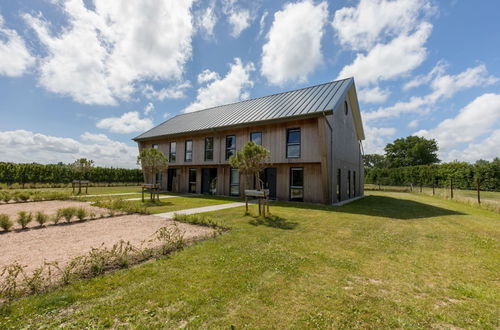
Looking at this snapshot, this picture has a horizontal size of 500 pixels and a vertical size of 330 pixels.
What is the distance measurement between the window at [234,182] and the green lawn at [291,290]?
10.6m

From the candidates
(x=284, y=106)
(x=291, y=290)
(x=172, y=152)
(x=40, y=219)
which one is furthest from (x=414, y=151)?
(x=40, y=219)

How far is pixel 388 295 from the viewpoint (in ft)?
10.4

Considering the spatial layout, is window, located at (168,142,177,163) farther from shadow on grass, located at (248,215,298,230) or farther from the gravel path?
shadow on grass, located at (248,215,298,230)

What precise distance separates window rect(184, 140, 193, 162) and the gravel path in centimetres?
1097

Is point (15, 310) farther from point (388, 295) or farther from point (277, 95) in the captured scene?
point (277, 95)

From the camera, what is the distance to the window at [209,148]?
17.4m

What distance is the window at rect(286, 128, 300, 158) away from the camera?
13.5 meters

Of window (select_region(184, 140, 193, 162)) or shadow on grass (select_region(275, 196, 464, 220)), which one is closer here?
shadow on grass (select_region(275, 196, 464, 220))

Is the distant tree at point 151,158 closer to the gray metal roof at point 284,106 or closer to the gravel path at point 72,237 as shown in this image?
the gray metal roof at point 284,106

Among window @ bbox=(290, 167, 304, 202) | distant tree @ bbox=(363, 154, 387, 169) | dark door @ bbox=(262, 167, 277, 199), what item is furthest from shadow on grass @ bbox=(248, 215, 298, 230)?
distant tree @ bbox=(363, 154, 387, 169)

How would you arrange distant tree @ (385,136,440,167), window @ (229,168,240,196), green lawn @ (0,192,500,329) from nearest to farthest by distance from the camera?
green lawn @ (0,192,500,329)
window @ (229,168,240,196)
distant tree @ (385,136,440,167)

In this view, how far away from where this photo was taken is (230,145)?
54.0 feet

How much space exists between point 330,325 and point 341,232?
14.7ft

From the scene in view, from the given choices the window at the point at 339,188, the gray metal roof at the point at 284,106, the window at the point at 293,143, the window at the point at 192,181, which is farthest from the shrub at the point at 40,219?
the window at the point at 339,188
